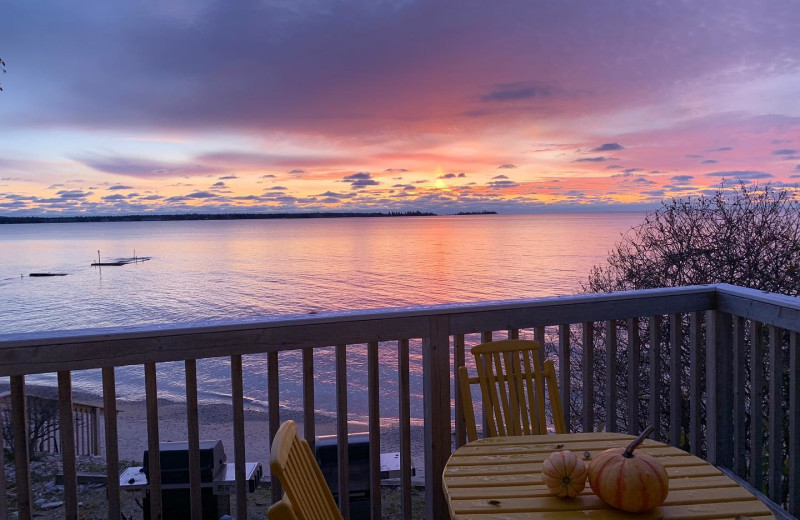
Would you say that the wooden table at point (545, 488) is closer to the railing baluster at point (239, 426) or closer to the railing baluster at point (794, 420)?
the railing baluster at point (239, 426)

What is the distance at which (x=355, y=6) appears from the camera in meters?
8.66

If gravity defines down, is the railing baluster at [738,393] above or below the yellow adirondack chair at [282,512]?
below

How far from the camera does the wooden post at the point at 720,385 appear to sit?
3053 millimetres

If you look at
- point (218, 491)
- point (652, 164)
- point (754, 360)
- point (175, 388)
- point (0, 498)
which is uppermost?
point (652, 164)

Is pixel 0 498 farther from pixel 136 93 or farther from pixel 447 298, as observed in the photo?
pixel 447 298

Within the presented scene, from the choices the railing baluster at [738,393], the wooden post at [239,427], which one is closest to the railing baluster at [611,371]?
the railing baluster at [738,393]

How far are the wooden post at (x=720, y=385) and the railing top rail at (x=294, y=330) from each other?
7.7 inches

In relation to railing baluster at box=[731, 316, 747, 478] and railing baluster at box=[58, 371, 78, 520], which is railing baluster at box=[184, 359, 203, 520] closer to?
railing baluster at box=[58, 371, 78, 520]

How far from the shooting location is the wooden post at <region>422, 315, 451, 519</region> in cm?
255

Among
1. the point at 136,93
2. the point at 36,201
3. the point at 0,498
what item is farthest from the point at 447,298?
the point at 36,201

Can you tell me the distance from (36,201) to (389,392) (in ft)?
132

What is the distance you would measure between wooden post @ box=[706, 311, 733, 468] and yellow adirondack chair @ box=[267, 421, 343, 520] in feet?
7.51

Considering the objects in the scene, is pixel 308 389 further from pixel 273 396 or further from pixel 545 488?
pixel 545 488

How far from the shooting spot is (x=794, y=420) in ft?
8.75
